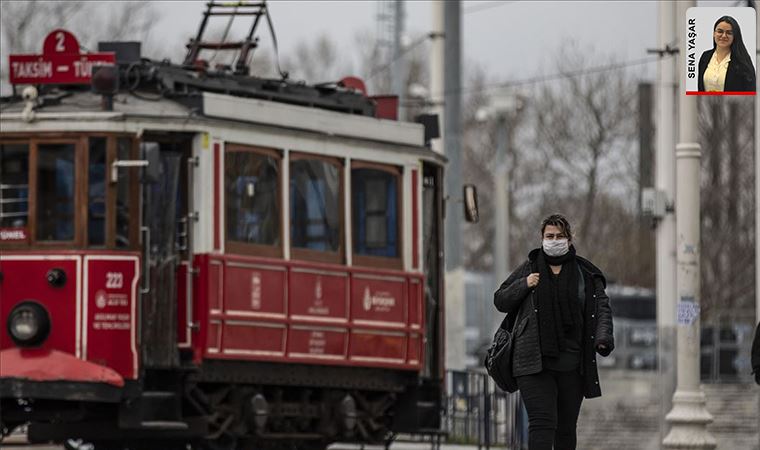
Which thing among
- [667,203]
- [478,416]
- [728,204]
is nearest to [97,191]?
[478,416]

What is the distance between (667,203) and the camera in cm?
2417

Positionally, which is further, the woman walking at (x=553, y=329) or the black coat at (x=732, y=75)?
the black coat at (x=732, y=75)

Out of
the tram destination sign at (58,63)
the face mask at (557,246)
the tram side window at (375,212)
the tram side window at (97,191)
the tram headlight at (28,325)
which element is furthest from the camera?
the tram side window at (375,212)

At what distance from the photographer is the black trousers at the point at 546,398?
40.7 feet

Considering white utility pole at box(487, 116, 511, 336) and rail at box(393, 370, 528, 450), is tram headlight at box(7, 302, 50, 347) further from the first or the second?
white utility pole at box(487, 116, 511, 336)

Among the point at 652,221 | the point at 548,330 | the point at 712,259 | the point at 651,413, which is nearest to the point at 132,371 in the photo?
the point at 548,330

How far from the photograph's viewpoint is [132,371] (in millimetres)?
18156

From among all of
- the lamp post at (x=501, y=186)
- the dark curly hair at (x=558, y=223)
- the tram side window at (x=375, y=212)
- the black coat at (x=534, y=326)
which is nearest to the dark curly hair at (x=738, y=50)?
the dark curly hair at (x=558, y=223)

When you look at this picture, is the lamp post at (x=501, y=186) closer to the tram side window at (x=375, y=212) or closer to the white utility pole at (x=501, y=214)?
the white utility pole at (x=501, y=214)

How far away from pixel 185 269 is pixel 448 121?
9.25m

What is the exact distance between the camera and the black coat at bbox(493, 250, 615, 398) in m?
12.4

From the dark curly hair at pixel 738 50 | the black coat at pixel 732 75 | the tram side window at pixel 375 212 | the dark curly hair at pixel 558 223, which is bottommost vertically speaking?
the dark curly hair at pixel 558 223

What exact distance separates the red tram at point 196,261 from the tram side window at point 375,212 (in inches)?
0.7

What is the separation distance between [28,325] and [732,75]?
7327mm
